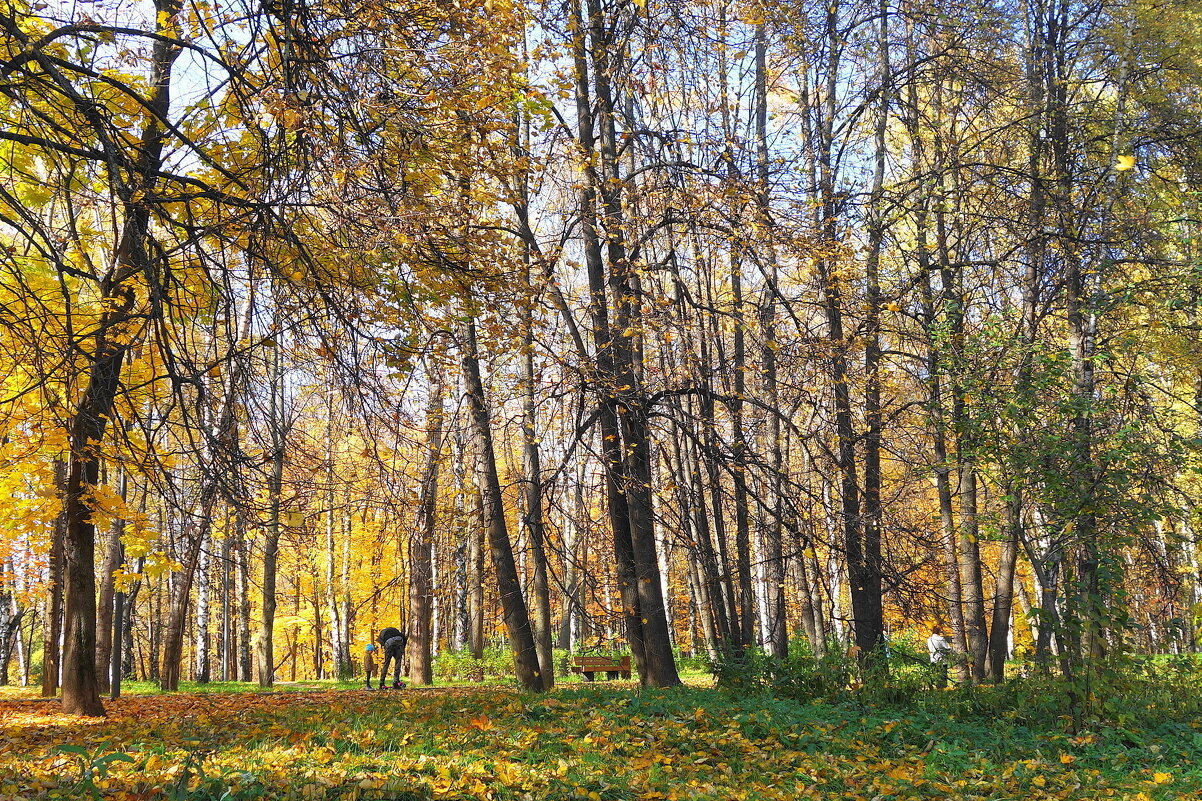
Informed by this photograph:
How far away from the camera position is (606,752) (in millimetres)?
5402

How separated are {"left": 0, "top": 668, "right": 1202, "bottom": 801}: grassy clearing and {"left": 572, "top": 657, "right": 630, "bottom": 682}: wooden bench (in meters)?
7.51

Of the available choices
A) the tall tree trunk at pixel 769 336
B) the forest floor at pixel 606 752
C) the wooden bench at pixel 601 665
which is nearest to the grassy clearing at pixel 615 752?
the forest floor at pixel 606 752

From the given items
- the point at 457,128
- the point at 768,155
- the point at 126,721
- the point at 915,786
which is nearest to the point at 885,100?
the point at 768,155

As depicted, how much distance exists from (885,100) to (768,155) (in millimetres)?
1707

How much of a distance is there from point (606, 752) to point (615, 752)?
16cm

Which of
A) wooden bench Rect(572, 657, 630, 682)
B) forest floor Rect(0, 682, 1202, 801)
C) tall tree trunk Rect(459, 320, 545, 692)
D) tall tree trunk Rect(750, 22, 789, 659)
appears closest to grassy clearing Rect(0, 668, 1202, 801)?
forest floor Rect(0, 682, 1202, 801)

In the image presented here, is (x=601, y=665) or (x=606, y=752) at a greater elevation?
(x=606, y=752)

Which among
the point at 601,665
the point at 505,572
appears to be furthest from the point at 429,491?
the point at 601,665

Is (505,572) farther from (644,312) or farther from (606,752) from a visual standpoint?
(606,752)

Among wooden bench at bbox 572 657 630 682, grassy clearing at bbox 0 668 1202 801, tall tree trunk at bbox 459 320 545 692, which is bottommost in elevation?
wooden bench at bbox 572 657 630 682

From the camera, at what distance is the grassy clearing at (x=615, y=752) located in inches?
164

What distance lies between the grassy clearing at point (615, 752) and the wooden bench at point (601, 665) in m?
7.51

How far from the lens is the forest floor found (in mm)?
4137

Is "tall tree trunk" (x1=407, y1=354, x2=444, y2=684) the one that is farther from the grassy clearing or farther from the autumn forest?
the grassy clearing
